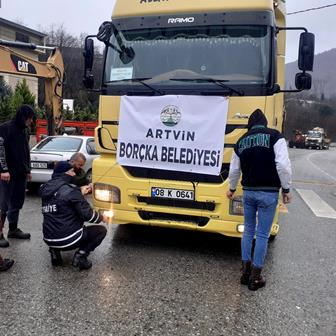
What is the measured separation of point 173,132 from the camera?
5547 mm

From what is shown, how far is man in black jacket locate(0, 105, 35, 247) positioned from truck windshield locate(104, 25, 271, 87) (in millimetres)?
1253

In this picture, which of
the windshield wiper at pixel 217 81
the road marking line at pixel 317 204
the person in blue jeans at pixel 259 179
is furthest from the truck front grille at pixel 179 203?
the road marking line at pixel 317 204

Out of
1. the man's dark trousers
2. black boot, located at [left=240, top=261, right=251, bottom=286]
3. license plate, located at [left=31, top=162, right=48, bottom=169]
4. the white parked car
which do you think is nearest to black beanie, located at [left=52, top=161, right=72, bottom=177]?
the man's dark trousers

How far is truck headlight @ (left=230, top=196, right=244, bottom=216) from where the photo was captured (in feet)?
17.2

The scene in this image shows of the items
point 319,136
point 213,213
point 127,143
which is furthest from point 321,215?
point 319,136

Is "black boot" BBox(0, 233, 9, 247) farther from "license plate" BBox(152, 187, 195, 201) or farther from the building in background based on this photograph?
the building in background

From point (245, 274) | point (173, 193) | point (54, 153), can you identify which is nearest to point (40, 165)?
point (54, 153)

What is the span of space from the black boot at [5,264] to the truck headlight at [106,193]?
1.32 m

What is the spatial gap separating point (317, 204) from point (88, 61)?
6.63m

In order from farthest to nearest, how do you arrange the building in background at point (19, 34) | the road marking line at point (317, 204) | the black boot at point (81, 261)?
1. the building in background at point (19, 34)
2. the road marking line at point (317, 204)
3. the black boot at point (81, 261)

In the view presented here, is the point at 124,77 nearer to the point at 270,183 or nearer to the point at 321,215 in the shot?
the point at 270,183

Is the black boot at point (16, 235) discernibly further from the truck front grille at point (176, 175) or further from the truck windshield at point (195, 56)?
the truck windshield at point (195, 56)

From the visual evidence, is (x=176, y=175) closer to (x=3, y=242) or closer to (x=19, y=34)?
(x=3, y=242)

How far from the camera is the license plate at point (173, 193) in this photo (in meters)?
5.39
